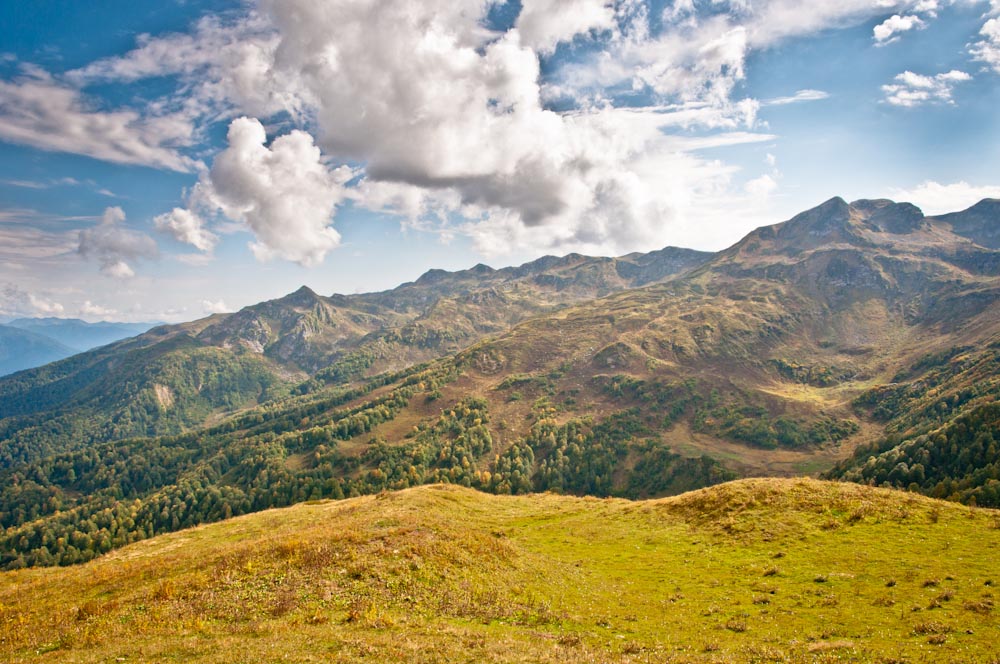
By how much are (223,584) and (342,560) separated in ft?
24.9

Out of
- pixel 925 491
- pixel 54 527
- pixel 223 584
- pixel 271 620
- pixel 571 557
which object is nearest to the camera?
pixel 271 620

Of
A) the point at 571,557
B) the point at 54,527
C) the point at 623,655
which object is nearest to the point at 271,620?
the point at 623,655

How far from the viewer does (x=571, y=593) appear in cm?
3259

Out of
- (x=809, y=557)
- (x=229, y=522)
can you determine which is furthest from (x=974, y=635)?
(x=229, y=522)

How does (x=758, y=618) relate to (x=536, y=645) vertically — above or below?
below

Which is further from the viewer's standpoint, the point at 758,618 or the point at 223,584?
the point at 223,584

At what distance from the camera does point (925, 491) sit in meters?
121

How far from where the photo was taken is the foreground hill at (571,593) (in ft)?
70.1

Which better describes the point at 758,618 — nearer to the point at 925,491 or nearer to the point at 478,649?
the point at 478,649

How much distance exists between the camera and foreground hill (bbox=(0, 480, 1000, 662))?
21359mm

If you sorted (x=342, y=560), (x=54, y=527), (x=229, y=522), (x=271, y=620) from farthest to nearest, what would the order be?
(x=54, y=527) → (x=229, y=522) → (x=342, y=560) → (x=271, y=620)

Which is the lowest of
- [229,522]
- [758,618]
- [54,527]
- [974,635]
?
[54,527]

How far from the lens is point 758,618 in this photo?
25.9 metres

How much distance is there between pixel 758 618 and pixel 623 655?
9.95 meters
